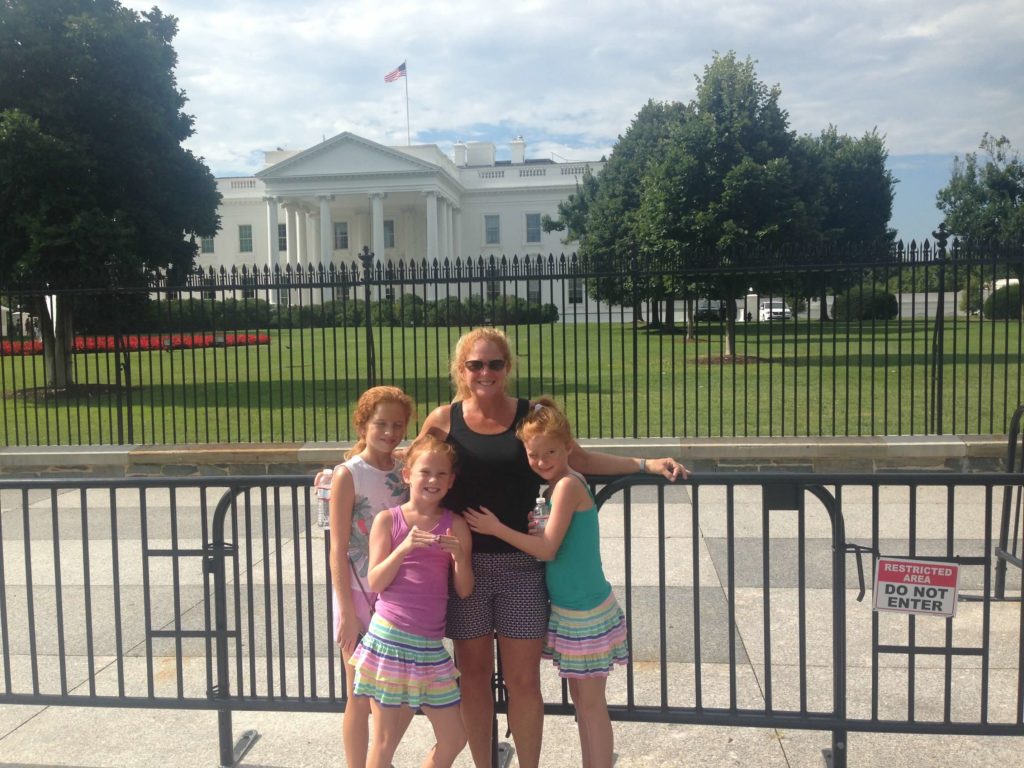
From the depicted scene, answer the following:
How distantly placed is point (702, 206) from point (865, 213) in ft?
102

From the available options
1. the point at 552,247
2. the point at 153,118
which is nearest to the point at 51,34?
the point at 153,118

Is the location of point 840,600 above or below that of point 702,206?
below

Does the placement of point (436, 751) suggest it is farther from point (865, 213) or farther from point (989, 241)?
point (865, 213)

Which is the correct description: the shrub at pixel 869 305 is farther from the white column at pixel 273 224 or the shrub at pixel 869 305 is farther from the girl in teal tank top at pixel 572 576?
the white column at pixel 273 224

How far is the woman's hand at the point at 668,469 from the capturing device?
360 cm

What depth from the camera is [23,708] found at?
15.0 ft

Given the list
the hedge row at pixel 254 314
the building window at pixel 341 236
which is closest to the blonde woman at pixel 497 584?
the hedge row at pixel 254 314

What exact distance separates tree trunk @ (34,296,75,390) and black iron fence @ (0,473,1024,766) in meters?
7.65

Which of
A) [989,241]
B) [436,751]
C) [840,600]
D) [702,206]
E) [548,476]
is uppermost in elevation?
[702,206]

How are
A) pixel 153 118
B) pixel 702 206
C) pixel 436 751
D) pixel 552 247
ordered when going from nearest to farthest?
pixel 436 751 < pixel 153 118 < pixel 702 206 < pixel 552 247

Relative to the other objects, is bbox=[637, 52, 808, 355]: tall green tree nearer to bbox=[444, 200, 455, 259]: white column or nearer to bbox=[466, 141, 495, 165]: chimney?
bbox=[444, 200, 455, 259]: white column

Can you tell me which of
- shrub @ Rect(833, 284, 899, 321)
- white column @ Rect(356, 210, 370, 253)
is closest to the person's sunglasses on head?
shrub @ Rect(833, 284, 899, 321)

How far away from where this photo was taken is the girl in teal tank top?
10.9 feet

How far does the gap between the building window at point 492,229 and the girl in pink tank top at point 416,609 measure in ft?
235
